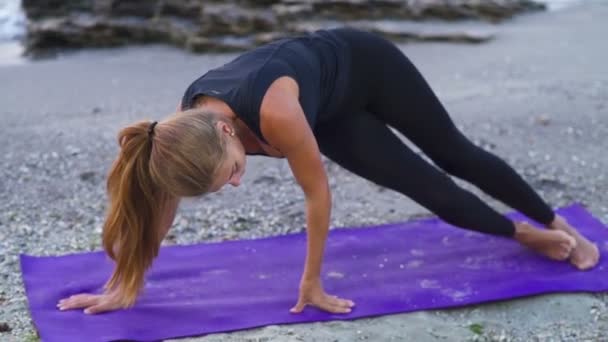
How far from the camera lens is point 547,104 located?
580cm

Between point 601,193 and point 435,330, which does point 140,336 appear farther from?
point 601,193

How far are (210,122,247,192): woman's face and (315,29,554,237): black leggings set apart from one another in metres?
0.63

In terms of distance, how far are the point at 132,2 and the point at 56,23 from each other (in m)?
0.74

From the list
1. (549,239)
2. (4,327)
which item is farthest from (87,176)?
(549,239)

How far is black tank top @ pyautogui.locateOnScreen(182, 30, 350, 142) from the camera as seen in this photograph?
107 inches

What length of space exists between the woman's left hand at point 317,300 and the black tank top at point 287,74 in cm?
57

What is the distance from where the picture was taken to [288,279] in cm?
349

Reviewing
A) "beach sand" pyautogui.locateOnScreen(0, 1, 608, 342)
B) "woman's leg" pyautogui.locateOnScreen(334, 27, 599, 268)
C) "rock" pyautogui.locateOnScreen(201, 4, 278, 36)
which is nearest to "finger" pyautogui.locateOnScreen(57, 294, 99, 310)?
"beach sand" pyautogui.locateOnScreen(0, 1, 608, 342)

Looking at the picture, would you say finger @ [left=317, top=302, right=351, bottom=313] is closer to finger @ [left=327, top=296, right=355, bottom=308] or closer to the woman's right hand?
finger @ [left=327, top=296, right=355, bottom=308]

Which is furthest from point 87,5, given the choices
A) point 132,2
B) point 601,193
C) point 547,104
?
point 601,193

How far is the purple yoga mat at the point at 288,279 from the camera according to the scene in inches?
123

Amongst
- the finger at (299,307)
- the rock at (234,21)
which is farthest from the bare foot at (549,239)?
the rock at (234,21)

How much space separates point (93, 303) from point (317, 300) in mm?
790

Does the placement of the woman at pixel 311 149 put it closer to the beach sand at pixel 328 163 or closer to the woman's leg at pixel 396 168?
the woman's leg at pixel 396 168
